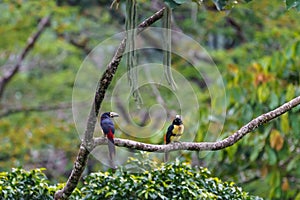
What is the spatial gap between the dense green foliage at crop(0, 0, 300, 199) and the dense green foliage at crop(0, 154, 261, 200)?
1514mm

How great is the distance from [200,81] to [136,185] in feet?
20.3

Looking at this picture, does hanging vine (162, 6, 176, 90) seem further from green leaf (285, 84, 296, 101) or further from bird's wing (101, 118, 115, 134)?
green leaf (285, 84, 296, 101)

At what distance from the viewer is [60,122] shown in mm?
8906

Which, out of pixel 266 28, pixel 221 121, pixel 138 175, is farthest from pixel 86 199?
pixel 266 28

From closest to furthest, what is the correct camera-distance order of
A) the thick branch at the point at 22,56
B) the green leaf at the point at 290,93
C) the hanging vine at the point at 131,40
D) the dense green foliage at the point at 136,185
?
the hanging vine at the point at 131,40, the dense green foliage at the point at 136,185, the green leaf at the point at 290,93, the thick branch at the point at 22,56

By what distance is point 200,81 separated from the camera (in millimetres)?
9836

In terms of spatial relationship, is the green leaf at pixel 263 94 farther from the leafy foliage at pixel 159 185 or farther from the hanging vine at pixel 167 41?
the hanging vine at pixel 167 41

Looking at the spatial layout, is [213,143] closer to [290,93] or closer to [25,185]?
[25,185]

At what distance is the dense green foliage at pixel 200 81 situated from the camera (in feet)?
18.5

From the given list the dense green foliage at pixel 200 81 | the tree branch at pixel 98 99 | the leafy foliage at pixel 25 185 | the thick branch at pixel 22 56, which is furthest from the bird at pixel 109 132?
the thick branch at pixel 22 56

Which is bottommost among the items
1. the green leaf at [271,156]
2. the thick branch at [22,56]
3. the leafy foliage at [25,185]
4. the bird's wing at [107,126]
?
the leafy foliage at [25,185]

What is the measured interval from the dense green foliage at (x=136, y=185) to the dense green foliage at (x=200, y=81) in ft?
4.97

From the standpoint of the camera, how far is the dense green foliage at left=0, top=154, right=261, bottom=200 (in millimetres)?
3742

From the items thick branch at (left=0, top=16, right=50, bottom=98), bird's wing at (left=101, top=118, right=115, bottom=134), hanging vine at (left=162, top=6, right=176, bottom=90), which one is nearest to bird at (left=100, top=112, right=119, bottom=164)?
bird's wing at (left=101, top=118, right=115, bottom=134)
